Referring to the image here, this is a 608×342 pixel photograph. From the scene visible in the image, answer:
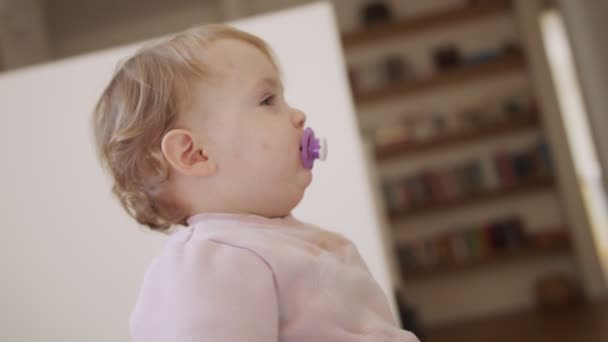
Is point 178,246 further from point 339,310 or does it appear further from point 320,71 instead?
point 320,71

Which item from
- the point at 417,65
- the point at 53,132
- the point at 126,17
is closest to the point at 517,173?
the point at 417,65

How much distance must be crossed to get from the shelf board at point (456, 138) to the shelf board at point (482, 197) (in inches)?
13.6

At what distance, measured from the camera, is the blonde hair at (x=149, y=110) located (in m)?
0.63

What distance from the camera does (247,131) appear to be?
641 mm

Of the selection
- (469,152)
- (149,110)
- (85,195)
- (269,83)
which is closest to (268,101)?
(269,83)

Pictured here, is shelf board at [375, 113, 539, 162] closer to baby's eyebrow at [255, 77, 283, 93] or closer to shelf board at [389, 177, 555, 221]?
shelf board at [389, 177, 555, 221]

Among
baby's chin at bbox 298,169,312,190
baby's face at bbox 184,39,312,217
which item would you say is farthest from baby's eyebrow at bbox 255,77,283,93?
baby's chin at bbox 298,169,312,190

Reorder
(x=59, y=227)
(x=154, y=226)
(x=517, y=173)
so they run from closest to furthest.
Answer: (x=154, y=226) < (x=59, y=227) < (x=517, y=173)

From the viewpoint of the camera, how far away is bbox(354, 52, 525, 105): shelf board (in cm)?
370

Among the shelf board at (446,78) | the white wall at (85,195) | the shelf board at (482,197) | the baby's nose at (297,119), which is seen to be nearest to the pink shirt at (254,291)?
the baby's nose at (297,119)

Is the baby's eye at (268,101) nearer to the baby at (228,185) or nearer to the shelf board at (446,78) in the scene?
the baby at (228,185)

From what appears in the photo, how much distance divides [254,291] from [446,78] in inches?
135

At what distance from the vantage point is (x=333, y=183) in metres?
0.96

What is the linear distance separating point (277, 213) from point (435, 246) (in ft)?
10.6
